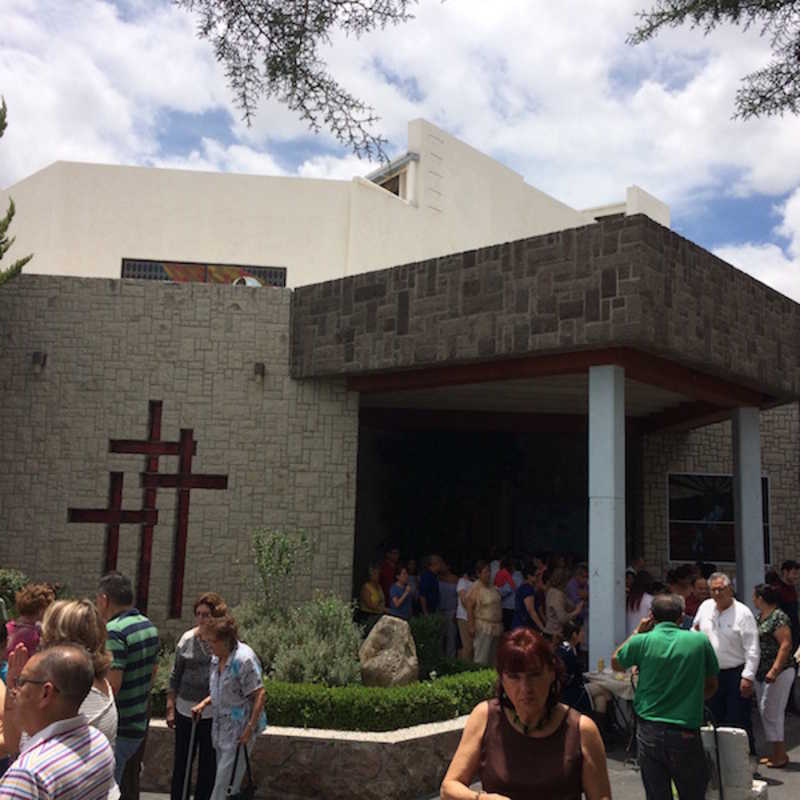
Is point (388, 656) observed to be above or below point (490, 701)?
below

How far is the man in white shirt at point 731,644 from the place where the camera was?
6465mm

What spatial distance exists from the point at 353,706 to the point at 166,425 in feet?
18.2

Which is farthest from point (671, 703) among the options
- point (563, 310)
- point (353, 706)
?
point (563, 310)

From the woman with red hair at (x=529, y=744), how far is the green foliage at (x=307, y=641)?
198 inches

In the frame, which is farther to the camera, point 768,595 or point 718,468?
point 718,468

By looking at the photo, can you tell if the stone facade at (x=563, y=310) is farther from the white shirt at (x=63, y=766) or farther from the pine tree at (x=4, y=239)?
the white shirt at (x=63, y=766)

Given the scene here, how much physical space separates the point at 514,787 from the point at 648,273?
688 centimetres

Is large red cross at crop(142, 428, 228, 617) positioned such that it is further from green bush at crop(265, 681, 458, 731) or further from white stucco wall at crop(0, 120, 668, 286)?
white stucco wall at crop(0, 120, 668, 286)

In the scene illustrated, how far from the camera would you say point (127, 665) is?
15.5ft

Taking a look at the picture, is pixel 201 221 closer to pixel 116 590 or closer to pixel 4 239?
pixel 4 239

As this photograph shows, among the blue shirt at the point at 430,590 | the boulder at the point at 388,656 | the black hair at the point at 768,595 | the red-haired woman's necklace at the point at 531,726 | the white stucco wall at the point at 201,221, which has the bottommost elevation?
the boulder at the point at 388,656

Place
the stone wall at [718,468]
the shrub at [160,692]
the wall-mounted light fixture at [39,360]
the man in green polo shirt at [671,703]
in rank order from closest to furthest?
the man in green polo shirt at [671,703], the shrub at [160,692], the wall-mounted light fixture at [39,360], the stone wall at [718,468]

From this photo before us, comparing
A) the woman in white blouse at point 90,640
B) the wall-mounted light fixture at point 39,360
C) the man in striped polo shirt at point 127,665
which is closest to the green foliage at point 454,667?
the man in striped polo shirt at point 127,665

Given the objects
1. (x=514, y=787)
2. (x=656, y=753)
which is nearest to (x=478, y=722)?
→ (x=514, y=787)
